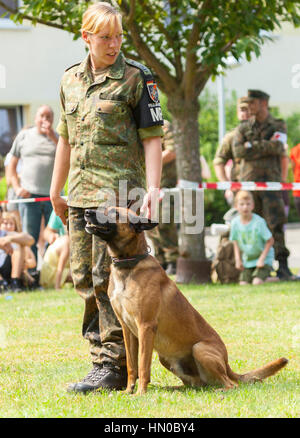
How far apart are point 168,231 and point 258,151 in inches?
65.6

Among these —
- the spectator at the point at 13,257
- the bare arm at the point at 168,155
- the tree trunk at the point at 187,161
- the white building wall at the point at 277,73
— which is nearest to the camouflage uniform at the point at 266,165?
the tree trunk at the point at 187,161

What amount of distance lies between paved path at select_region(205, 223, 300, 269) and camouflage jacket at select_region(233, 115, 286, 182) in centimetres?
226

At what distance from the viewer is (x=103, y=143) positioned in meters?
4.37

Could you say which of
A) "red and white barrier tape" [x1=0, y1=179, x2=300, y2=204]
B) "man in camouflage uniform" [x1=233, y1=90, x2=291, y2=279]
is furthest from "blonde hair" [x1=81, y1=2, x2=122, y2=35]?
"man in camouflage uniform" [x1=233, y1=90, x2=291, y2=279]

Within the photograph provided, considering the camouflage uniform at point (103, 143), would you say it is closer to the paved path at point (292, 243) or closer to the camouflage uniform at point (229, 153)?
the camouflage uniform at point (229, 153)

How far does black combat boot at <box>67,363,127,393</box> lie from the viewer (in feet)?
14.6

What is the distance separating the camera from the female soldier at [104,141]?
4.32 meters

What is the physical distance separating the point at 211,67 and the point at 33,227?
309 cm

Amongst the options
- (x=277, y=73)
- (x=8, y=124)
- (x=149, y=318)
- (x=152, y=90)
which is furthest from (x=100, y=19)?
(x=277, y=73)

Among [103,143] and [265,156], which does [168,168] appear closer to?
[265,156]

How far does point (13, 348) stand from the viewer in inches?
237

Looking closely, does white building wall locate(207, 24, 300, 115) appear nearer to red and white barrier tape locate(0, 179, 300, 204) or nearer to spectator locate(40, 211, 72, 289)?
red and white barrier tape locate(0, 179, 300, 204)
